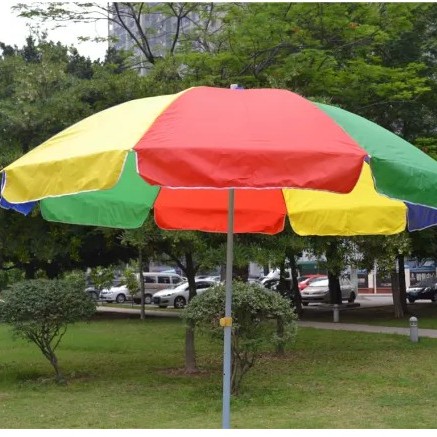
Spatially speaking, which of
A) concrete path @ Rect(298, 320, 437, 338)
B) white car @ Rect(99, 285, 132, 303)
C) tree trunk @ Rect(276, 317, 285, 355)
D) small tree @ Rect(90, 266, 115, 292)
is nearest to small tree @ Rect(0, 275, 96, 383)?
tree trunk @ Rect(276, 317, 285, 355)

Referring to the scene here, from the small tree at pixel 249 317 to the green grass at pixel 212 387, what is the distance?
78 centimetres

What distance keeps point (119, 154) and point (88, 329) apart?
64.2 feet

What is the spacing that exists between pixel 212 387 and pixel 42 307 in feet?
8.77

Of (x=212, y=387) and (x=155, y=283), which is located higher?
(x=212, y=387)

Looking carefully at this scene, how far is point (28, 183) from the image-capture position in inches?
167

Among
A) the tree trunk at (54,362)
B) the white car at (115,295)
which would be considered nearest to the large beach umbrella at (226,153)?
the tree trunk at (54,362)

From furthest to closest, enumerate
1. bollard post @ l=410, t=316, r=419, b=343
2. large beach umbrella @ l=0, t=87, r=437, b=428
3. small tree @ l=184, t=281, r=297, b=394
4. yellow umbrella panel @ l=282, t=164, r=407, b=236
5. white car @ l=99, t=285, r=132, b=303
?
white car @ l=99, t=285, r=132, b=303 < bollard post @ l=410, t=316, r=419, b=343 < small tree @ l=184, t=281, r=297, b=394 < yellow umbrella panel @ l=282, t=164, r=407, b=236 < large beach umbrella @ l=0, t=87, r=437, b=428

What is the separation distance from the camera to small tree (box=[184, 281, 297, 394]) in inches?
362

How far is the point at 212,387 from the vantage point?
34.9 ft

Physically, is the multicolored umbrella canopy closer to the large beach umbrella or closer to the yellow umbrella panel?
the large beach umbrella

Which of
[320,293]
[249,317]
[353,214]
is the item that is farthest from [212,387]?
[320,293]

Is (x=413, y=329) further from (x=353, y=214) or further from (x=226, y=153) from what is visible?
(x=226, y=153)

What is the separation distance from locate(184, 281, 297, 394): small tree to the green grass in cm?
78

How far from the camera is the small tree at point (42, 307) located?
10.2 m
